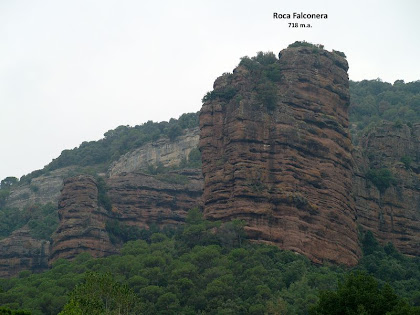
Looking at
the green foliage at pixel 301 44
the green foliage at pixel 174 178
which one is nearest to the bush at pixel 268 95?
the green foliage at pixel 301 44

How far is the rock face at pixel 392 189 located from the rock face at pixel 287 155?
11.2 feet

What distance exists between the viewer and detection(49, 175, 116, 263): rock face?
103 meters

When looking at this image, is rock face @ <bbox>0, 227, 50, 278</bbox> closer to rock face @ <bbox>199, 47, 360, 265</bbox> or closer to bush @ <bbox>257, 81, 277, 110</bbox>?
rock face @ <bbox>199, 47, 360, 265</bbox>

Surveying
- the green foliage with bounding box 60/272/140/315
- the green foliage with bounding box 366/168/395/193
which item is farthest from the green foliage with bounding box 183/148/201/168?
the green foliage with bounding box 60/272/140/315

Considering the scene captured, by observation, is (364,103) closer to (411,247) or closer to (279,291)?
(411,247)

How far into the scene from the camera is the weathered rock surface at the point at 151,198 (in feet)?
373

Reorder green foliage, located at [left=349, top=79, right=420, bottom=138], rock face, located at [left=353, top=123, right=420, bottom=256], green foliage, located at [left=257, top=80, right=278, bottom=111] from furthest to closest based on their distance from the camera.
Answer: green foliage, located at [left=349, top=79, right=420, bottom=138], rock face, located at [left=353, top=123, right=420, bottom=256], green foliage, located at [left=257, top=80, right=278, bottom=111]

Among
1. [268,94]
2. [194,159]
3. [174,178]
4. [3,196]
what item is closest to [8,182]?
[3,196]

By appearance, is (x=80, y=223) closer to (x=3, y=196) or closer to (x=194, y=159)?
(x=194, y=159)

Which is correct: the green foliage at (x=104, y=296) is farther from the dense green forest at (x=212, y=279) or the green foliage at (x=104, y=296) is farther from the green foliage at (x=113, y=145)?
the green foliage at (x=113, y=145)

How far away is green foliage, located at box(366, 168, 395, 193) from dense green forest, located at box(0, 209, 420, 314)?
7.54 meters

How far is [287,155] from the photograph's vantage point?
96.4 meters

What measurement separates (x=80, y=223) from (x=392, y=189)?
124ft

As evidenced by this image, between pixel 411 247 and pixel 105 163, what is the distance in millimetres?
74414
